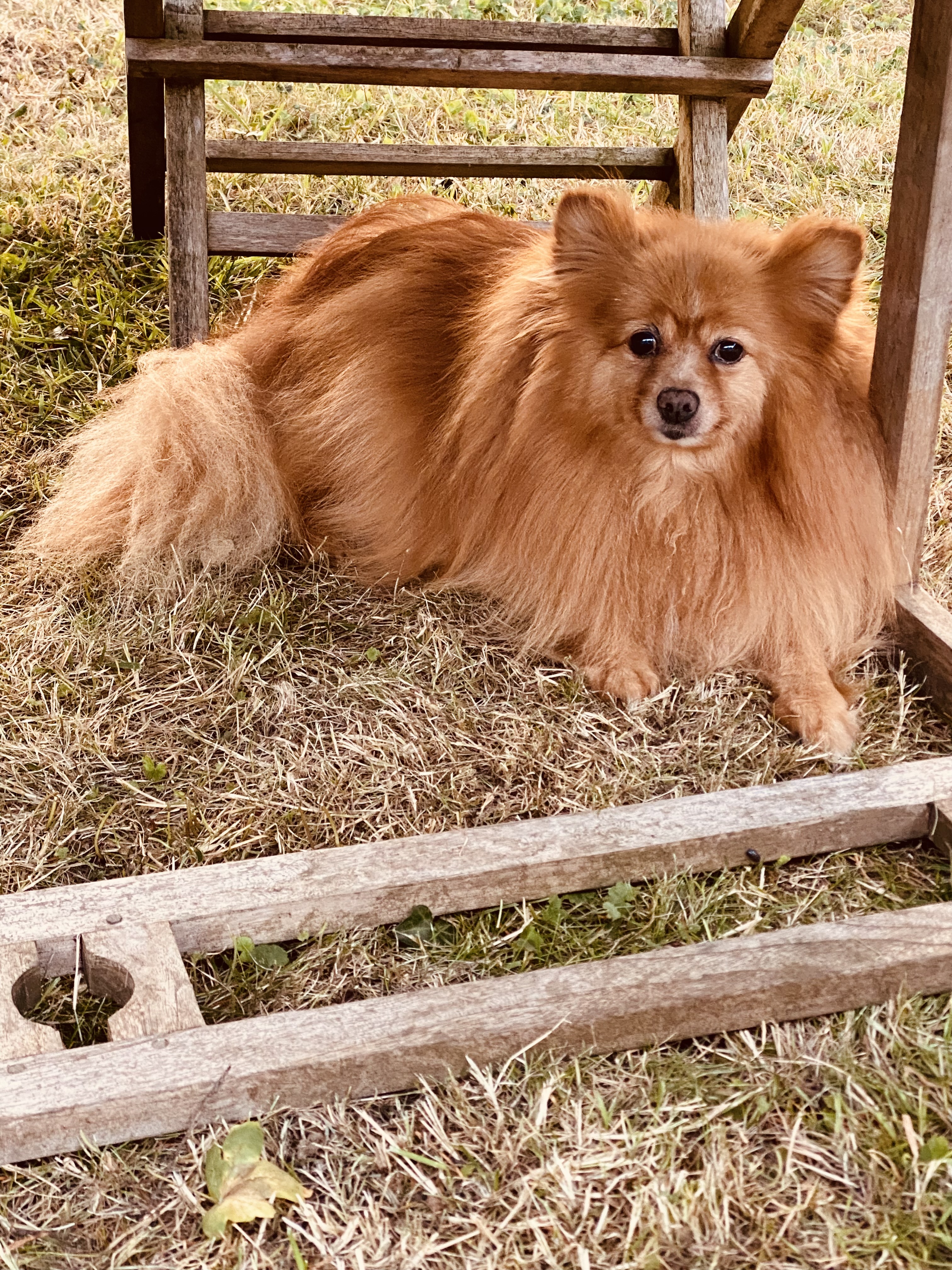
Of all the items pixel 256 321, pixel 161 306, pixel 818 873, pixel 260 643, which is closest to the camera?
pixel 818 873

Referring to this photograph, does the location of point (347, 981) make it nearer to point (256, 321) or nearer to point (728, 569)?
point (728, 569)

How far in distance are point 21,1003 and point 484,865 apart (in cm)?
70

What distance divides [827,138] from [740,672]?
2.93 m

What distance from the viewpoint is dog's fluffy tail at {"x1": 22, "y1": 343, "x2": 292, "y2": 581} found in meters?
2.89

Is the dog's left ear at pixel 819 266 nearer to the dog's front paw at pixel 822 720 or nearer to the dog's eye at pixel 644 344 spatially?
the dog's eye at pixel 644 344

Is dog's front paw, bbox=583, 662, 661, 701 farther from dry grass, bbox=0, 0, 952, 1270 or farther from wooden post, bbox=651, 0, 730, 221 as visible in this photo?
wooden post, bbox=651, 0, 730, 221

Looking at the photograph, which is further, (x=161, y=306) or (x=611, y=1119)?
(x=161, y=306)

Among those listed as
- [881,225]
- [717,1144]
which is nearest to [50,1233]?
[717,1144]

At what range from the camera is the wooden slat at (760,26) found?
3.15 m

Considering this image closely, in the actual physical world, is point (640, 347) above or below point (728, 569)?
above

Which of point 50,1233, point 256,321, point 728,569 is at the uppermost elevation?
point 256,321

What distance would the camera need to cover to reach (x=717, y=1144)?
1.60 meters

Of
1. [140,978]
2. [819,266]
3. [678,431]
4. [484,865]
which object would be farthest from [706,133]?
[140,978]

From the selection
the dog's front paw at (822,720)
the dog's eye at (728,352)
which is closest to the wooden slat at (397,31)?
the dog's eye at (728,352)
